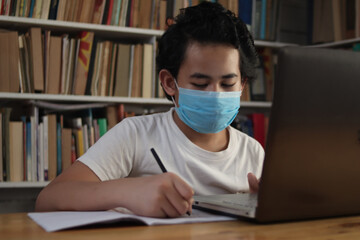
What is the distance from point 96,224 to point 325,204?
14.2 inches

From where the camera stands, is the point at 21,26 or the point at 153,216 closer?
the point at 153,216

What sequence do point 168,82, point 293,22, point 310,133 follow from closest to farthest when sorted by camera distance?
1. point 310,133
2. point 168,82
3. point 293,22

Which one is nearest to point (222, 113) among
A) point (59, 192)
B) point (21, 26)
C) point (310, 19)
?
point (59, 192)

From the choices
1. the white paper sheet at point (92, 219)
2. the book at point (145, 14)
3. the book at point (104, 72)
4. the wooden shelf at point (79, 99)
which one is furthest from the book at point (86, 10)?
the white paper sheet at point (92, 219)

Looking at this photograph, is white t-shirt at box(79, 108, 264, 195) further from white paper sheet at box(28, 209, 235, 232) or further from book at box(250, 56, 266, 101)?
book at box(250, 56, 266, 101)

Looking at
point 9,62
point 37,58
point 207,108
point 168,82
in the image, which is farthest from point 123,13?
point 207,108

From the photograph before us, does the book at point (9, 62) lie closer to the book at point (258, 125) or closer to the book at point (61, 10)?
the book at point (61, 10)

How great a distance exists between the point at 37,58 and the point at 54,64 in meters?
0.08

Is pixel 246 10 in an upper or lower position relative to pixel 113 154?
upper

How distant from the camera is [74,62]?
7.59 feet

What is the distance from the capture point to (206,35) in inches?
49.7

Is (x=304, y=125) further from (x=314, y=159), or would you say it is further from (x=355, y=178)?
(x=355, y=178)

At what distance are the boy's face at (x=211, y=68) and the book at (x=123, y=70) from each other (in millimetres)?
1158

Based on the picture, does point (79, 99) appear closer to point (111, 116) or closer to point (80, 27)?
point (111, 116)
